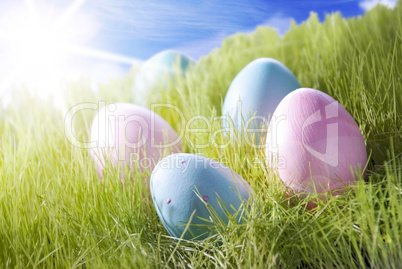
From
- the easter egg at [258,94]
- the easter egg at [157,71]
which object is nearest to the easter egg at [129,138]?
the easter egg at [258,94]

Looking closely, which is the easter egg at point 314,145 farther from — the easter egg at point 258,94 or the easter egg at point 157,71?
the easter egg at point 157,71

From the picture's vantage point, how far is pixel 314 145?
0.66 m

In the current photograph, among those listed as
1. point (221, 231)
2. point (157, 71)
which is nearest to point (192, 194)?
point (221, 231)

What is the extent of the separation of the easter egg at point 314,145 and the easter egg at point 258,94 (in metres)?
0.13

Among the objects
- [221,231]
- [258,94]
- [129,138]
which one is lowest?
[221,231]

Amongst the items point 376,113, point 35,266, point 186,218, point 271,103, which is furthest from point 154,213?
point 376,113

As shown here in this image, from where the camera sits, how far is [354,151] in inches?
26.3

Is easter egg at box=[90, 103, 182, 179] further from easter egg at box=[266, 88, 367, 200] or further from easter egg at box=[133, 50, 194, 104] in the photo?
easter egg at box=[133, 50, 194, 104]

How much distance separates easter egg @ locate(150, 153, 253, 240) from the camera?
0.60 metres

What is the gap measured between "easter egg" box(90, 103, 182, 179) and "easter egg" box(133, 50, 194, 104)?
43 cm

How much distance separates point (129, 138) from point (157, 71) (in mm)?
628

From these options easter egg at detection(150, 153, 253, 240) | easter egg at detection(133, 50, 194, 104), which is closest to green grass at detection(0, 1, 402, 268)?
easter egg at detection(150, 153, 253, 240)

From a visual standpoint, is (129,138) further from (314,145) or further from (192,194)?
(314,145)

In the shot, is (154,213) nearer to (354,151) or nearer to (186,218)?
(186,218)
